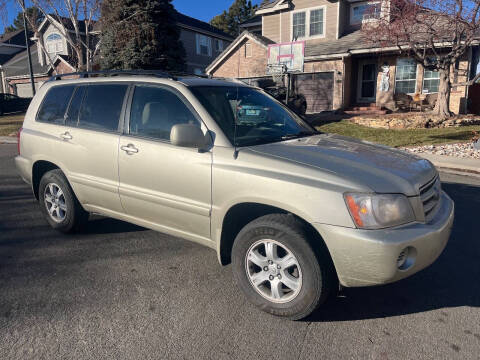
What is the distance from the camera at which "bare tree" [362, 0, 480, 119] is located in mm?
13766

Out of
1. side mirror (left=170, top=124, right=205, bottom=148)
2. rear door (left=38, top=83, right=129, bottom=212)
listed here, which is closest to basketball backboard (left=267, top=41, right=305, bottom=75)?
rear door (left=38, top=83, right=129, bottom=212)

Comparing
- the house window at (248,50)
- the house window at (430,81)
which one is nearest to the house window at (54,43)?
the house window at (248,50)

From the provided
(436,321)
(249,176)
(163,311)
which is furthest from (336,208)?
(163,311)

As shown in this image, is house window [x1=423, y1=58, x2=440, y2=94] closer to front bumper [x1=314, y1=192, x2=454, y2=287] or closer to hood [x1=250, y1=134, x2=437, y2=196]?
hood [x1=250, y1=134, x2=437, y2=196]

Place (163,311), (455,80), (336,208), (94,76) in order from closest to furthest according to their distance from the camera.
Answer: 1. (336,208)
2. (163,311)
3. (94,76)
4. (455,80)

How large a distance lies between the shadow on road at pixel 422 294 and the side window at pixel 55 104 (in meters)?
3.65

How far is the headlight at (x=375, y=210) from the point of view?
2648 mm

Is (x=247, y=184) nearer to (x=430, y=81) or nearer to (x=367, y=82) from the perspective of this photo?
(x=430, y=81)

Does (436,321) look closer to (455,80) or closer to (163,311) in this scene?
(163,311)

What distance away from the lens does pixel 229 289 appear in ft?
11.3

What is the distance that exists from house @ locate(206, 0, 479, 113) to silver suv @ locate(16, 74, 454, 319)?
15744 mm

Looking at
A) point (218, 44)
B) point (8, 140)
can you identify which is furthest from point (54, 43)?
point (8, 140)

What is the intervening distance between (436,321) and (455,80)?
16969 mm

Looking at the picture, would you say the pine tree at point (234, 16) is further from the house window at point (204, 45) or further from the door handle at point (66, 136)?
the door handle at point (66, 136)
